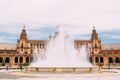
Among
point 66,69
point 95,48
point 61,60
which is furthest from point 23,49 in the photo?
point 66,69

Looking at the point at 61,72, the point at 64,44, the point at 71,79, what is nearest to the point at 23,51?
the point at 64,44

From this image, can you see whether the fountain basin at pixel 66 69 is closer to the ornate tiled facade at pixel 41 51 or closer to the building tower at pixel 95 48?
the ornate tiled facade at pixel 41 51

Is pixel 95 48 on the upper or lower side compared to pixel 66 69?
upper

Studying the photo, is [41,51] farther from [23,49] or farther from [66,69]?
[66,69]

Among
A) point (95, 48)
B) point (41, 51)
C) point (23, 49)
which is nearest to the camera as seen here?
point (41, 51)

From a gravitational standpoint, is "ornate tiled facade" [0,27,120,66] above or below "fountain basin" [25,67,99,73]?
above

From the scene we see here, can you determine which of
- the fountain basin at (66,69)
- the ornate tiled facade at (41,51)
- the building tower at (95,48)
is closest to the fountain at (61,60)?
the fountain basin at (66,69)

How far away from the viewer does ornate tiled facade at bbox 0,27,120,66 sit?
381ft

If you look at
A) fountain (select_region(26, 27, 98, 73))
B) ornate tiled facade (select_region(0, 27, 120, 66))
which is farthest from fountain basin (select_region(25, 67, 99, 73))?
Answer: ornate tiled facade (select_region(0, 27, 120, 66))

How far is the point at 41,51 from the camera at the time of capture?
401 ft

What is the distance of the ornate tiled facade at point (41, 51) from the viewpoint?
116188 millimetres

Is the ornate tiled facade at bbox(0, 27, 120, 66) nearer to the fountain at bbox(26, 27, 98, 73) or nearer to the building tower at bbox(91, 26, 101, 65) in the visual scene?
the building tower at bbox(91, 26, 101, 65)

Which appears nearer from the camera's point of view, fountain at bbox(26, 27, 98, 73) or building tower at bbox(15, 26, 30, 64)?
fountain at bbox(26, 27, 98, 73)

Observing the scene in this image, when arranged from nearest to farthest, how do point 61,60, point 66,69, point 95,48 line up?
point 66,69 → point 61,60 → point 95,48
